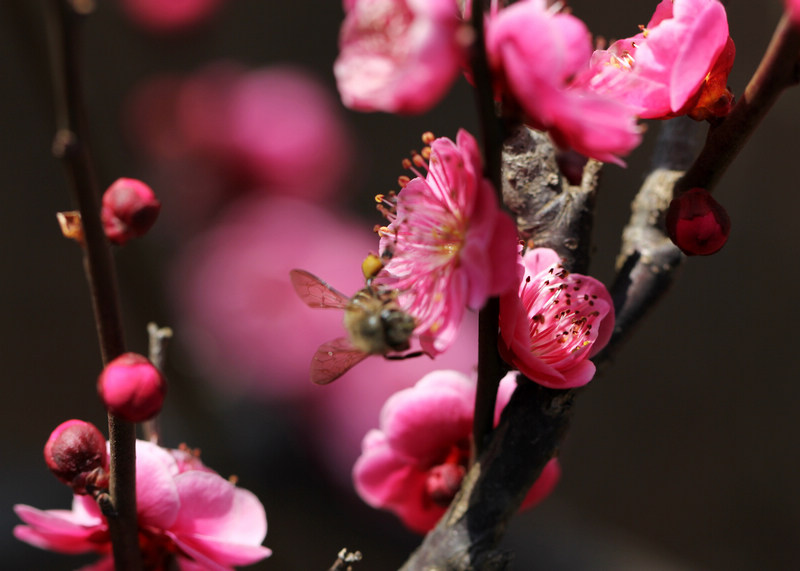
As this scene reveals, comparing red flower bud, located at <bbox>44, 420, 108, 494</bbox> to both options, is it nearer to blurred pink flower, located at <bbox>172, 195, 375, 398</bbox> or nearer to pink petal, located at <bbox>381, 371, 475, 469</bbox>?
pink petal, located at <bbox>381, 371, 475, 469</bbox>

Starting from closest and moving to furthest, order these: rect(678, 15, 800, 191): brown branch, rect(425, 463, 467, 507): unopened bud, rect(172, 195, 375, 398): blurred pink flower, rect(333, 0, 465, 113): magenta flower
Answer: rect(333, 0, 465, 113): magenta flower, rect(678, 15, 800, 191): brown branch, rect(425, 463, 467, 507): unopened bud, rect(172, 195, 375, 398): blurred pink flower

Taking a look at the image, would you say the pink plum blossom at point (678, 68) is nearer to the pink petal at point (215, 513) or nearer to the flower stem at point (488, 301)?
the flower stem at point (488, 301)

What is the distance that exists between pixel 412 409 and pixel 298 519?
1327 mm

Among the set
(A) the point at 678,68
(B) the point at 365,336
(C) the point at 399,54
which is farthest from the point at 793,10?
(B) the point at 365,336

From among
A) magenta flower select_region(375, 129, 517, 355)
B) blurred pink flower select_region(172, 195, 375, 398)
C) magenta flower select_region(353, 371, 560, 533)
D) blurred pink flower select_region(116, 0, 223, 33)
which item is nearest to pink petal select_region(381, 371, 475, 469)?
magenta flower select_region(353, 371, 560, 533)

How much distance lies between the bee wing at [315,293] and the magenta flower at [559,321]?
0.15 meters

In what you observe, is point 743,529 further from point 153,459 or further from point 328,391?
point 153,459

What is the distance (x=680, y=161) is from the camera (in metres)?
Answer: 0.70

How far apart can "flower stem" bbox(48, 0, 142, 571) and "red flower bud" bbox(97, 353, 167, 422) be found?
0.07 ft

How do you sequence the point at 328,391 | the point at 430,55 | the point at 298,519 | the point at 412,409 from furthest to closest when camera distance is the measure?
the point at 298,519 < the point at 328,391 < the point at 412,409 < the point at 430,55

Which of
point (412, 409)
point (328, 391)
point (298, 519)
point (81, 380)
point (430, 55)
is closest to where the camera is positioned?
point (430, 55)

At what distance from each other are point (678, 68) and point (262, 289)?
128 cm

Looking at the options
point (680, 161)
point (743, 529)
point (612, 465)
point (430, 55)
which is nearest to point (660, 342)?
point (612, 465)

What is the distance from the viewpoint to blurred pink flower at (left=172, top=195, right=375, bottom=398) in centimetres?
162
